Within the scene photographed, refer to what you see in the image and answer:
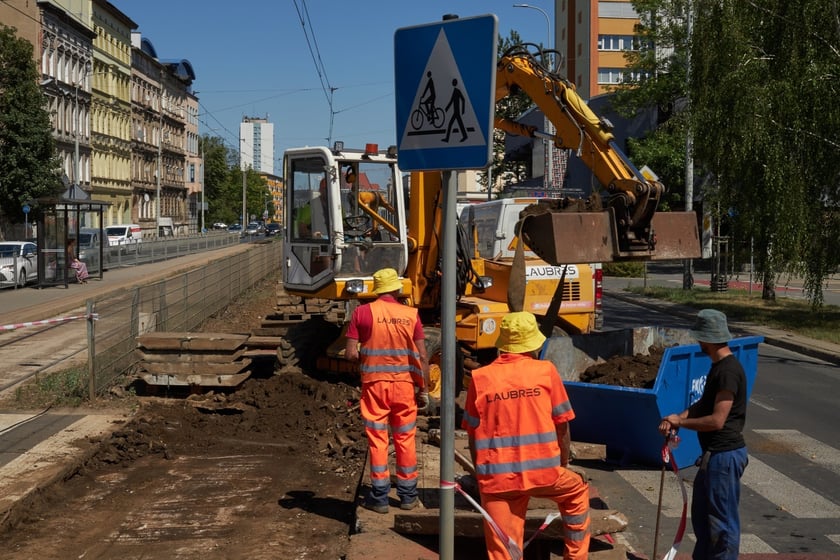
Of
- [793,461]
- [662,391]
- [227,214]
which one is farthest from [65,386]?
[227,214]

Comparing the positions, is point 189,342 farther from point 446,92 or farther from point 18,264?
point 18,264

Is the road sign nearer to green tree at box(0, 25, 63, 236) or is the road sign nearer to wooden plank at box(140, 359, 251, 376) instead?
wooden plank at box(140, 359, 251, 376)

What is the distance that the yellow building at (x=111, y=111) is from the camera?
236ft

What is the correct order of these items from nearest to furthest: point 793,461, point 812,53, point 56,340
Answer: point 793,461 < point 56,340 < point 812,53

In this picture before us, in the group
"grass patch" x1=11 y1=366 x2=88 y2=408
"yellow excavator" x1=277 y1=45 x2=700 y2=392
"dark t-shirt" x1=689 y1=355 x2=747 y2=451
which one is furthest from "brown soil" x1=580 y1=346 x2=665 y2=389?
"grass patch" x1=11 y1=366 x2=88 y2=408

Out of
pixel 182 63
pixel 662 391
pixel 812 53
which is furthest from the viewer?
pixel 182 63

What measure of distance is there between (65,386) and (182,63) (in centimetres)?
10123

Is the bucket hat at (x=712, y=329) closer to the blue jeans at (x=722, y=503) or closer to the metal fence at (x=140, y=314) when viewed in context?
the blue jeans at (x=722, y=503)

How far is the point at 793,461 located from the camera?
9367 millimetres

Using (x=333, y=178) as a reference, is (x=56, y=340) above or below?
below

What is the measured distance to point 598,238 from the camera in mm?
9117

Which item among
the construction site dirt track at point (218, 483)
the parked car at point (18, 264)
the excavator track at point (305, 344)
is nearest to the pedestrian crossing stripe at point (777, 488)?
the construction site dirt track at point (218, 483)

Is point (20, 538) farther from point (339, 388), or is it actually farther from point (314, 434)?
point (339, 388)

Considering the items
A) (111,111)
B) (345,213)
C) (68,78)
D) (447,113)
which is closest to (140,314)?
(345,213)
